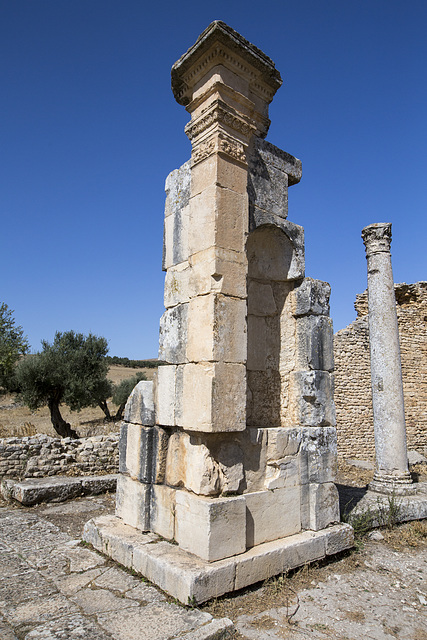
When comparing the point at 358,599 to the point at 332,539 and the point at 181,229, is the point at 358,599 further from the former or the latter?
the point at 181,229

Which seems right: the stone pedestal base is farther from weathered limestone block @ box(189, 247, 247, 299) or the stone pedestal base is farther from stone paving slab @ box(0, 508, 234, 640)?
weathered limestone block @ box(189, 247, 247, 299)

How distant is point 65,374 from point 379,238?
12.7 meters

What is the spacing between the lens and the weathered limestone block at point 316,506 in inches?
166

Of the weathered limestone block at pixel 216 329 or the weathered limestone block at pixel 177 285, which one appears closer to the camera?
the weathered limestone block at pixel 216 329

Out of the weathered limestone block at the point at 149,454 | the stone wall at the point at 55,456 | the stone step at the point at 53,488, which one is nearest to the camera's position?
the weathered limestone block at the point at 149,454

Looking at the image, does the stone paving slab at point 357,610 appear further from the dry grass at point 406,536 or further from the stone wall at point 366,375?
the stone wall at point 366,375

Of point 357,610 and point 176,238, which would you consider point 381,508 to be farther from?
point 176,238

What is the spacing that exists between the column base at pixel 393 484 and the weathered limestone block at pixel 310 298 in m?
3.80

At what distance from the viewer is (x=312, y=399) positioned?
177 inches

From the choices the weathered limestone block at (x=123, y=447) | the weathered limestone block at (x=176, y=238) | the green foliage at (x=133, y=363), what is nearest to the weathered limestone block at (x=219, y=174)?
the weathered limestone block at (x=176, y=238)

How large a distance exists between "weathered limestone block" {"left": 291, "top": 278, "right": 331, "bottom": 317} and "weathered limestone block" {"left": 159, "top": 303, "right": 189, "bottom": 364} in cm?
136

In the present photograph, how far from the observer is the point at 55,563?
3.98 metres

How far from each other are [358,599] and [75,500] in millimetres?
4698

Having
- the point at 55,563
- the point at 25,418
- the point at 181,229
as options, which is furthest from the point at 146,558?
the point at 25,418
